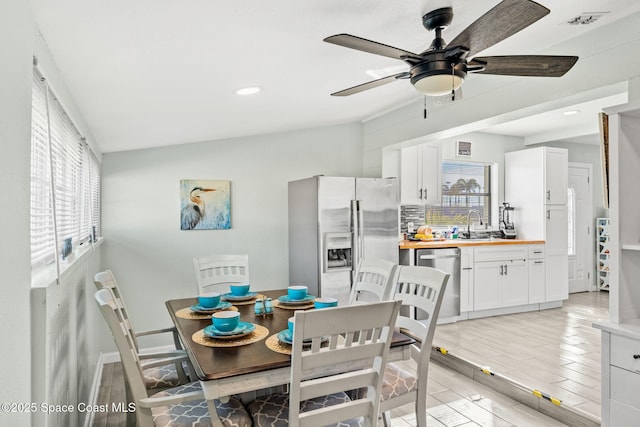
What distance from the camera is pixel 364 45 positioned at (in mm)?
1803

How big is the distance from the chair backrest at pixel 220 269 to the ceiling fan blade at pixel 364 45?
2124 mm

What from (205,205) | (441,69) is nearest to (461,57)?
(441,69)

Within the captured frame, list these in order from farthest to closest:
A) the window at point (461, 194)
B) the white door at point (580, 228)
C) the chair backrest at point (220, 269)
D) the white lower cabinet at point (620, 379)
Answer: the white door at point (580, 228) → the window at point (461, 194) → the chair backrest at point (220, 269) → the white lower cabinet at point (620, 379)

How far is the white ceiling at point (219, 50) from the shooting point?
151 cm

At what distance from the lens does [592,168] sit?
688 centimetres

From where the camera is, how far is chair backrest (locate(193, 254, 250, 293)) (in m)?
3.19

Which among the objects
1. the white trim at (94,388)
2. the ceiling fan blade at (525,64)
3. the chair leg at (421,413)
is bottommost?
the white trim at (94,388)

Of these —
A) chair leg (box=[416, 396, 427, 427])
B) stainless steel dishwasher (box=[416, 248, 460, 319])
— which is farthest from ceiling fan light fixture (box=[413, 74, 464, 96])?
stainless steel dishwasher (box=[416, 248, 460, 319])

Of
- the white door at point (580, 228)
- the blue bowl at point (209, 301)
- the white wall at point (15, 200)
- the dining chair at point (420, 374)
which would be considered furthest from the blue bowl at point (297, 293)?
the white door at point (580, 228)

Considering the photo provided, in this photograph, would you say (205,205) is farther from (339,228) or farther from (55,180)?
(55,180)

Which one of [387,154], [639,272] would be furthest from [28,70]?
[387,154]

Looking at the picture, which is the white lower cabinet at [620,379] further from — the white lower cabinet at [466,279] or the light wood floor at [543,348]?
the white lower cabinet at [466,279]

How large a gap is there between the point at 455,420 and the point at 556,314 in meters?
3.44

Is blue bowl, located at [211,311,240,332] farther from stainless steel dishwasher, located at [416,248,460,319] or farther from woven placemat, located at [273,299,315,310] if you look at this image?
stainless steel dishwasher, located at [416,248,460,319]
